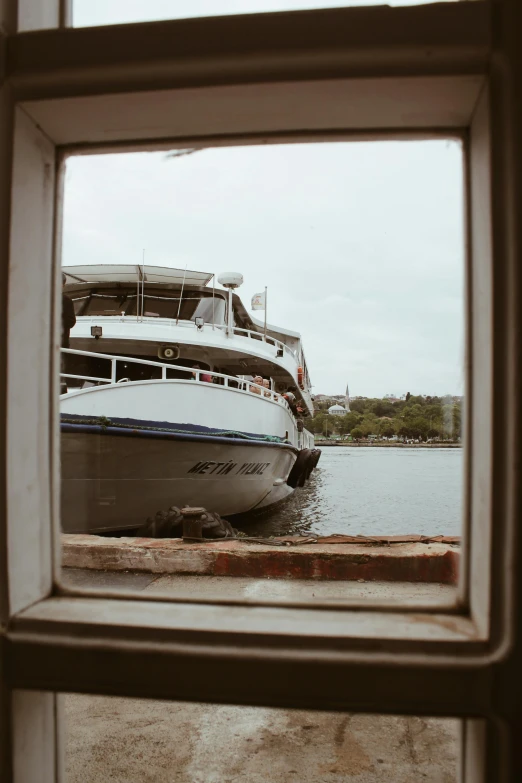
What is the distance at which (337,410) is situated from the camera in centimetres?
4125

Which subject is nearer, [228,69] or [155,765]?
[228,69]

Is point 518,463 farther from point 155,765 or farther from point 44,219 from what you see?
point 155,765

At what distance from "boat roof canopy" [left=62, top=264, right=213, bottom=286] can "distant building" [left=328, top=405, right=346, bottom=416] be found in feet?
103

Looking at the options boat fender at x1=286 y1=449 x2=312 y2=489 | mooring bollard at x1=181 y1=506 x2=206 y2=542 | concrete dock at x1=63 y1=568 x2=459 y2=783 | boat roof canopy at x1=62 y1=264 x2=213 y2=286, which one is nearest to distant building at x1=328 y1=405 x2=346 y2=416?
boat fender at x1=286 y1=449 x2=312 y2=489

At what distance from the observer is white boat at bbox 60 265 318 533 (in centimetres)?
585

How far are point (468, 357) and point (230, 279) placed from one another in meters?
7.34

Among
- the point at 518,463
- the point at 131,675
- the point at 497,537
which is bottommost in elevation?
the point at 131,675

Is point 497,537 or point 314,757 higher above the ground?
point 497,537

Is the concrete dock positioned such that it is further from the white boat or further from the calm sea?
the calm sea

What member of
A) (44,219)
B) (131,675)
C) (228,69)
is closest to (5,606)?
(131,675)

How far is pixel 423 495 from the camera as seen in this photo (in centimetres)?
1667

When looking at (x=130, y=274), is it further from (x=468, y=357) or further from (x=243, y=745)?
(x=468, y=357)

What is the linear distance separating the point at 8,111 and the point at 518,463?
0.94 metres

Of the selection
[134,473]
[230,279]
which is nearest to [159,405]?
[134,473]
